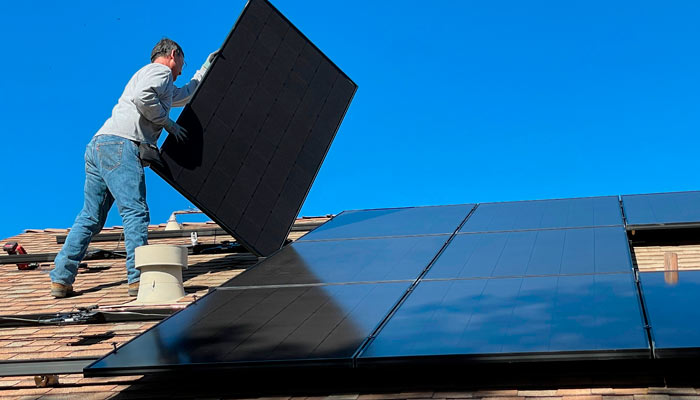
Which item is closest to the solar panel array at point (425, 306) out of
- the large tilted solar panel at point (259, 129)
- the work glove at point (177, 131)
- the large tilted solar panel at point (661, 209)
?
the large tilted solar panel at point (661, 209)

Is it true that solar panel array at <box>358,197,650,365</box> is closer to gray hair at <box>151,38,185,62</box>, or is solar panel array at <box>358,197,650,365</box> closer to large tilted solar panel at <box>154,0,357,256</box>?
large tilted solar panel at <box>154,0,357,256</box>

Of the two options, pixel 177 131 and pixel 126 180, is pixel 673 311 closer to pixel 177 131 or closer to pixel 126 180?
pixel 177 131

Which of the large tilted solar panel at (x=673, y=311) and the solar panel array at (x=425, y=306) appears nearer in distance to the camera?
the large tilted solar panel at (x=673, y=311)

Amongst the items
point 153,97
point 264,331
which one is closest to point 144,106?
point 153,97

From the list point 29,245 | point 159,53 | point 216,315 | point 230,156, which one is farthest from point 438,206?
point 29,245

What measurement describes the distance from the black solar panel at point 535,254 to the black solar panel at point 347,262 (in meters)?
0.22

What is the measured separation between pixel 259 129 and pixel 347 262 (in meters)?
2.05

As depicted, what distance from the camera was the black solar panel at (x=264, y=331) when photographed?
4.93 m

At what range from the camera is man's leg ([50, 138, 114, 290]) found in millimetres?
8477

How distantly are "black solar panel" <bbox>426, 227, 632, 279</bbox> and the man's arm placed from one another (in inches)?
111

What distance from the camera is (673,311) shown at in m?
4.82

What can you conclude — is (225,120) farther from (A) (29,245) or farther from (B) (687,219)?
(A) (29,245)

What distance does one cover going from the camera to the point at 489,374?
490cm

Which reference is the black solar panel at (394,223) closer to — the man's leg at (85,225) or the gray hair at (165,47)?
the man's leg at (85,225)
